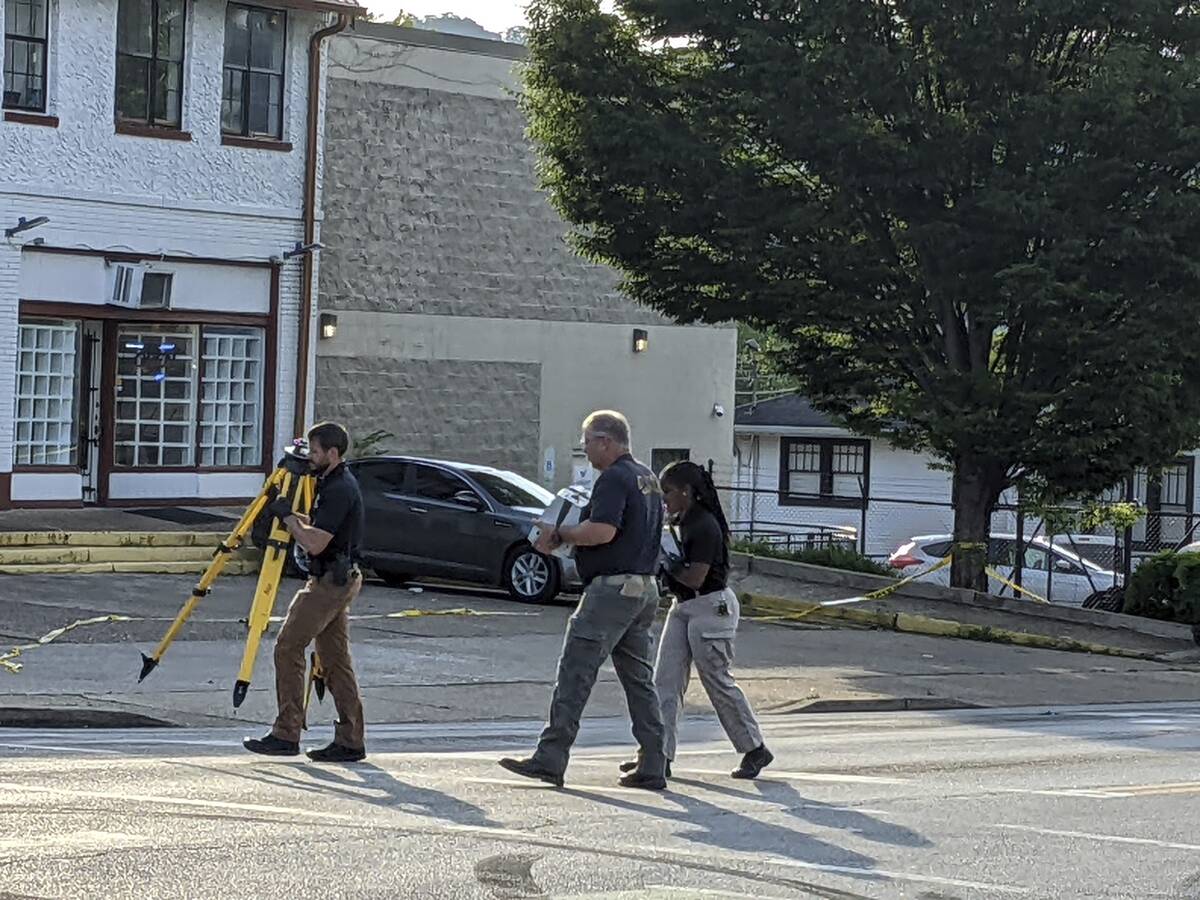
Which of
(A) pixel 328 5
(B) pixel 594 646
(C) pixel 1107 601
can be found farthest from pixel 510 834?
(A) pixel 328 5

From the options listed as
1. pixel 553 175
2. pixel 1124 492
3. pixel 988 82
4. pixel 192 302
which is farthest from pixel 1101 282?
pixel 1124 492

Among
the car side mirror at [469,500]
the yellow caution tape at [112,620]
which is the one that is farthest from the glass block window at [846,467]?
the yellow caution tape at [112,620]

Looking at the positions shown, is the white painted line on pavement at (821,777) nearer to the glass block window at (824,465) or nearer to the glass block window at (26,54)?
the glass block window at (26,54)

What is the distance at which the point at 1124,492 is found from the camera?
3844cm

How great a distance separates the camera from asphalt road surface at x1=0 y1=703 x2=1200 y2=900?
26.2ft

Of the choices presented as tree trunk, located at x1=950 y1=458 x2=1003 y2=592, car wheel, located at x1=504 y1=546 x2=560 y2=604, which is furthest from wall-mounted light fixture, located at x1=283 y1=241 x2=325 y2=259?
tree trunk, located at x1=950 y1=458 x2=1003 y2=592

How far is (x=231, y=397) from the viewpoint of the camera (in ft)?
94.5

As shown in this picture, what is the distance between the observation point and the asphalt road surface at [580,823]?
26.2 ft

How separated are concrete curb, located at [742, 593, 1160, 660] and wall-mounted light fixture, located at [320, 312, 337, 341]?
9315mm

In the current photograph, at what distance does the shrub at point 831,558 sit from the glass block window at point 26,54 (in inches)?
427

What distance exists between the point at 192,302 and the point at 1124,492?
61.2 feet

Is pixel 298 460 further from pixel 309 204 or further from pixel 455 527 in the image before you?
pixel 309 204

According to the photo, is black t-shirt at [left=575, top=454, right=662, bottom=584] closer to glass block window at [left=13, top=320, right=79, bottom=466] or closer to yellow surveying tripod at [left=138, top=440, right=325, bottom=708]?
yellow surveying tripod at [left=138, top=440, right=325, bottom=708]

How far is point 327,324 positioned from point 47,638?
14.2m
